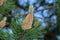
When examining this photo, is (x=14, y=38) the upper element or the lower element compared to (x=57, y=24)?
upper

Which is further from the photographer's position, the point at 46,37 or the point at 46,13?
the point at 46,37

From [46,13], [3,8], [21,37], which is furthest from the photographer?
[46,13]

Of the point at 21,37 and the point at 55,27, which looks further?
the point at 55,27

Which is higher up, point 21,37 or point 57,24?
point 21,37

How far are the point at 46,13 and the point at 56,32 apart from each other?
→ 0.22m

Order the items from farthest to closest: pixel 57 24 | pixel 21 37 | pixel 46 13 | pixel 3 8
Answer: pixel 57 24, pixel 46 13, pixel 3 8, pixel 21 37

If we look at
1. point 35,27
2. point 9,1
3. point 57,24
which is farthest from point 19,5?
point 35,27

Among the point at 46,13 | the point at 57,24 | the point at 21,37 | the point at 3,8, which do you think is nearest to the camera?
the point at 21,37

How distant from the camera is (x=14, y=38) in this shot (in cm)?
42

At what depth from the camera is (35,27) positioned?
17.6 inches

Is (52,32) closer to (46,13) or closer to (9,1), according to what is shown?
(46,13)

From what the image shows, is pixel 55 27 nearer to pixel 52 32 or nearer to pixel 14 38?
pixel 52 32

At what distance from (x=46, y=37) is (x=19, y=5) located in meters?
0.28

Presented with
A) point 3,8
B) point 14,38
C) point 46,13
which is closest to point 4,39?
point 14,38
